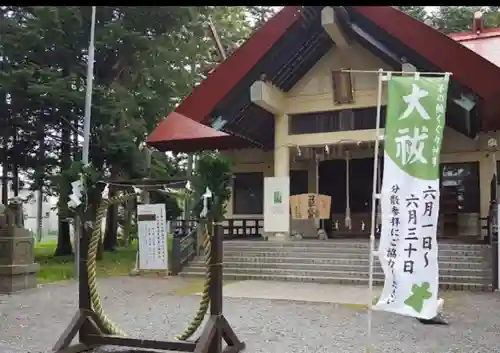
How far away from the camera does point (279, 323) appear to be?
681 cm

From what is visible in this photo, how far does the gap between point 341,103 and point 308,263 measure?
13.1ft

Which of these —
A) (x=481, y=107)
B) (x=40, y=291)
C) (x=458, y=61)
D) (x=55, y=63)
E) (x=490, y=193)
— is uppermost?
(x=55, y=63)

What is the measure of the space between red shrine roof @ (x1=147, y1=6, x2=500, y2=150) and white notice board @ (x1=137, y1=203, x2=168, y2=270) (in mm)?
2429

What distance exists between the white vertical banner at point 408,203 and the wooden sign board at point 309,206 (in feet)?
26.3

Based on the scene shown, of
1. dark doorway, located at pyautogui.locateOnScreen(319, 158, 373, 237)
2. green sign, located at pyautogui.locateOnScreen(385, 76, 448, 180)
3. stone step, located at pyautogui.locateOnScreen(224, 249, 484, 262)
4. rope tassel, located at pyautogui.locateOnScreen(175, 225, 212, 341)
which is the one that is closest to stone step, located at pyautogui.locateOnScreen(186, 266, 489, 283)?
stone step, located at pyautogui.locateOnScreen(224, 249, 484, 262)

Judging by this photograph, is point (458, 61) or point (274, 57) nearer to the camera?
point (458, 61)

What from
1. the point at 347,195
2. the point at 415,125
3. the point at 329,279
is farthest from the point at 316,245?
the point at 415,125

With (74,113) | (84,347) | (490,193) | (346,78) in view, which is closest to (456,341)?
(84,347)

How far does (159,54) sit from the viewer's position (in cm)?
1553

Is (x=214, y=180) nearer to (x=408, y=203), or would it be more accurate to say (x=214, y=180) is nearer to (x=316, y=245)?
(x=408, y=203)

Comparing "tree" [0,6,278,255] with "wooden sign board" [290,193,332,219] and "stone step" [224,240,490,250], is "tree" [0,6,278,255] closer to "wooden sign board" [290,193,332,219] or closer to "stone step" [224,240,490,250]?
"stone step" [224,240,490,250]

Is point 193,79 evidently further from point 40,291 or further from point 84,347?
point 84,347

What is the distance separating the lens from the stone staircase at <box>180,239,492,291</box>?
10109 millimetres

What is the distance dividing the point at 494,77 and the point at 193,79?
988 cm
